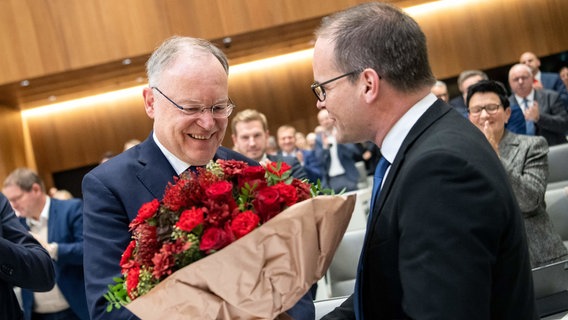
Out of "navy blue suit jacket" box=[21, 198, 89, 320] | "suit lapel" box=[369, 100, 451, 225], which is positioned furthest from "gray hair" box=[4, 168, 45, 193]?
"suit lapel" box=[369, 100, 451, 225]

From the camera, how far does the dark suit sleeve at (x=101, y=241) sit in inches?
83.1

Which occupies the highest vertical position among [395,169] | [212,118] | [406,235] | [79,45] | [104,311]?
[79,45]

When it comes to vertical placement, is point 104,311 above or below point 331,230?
below

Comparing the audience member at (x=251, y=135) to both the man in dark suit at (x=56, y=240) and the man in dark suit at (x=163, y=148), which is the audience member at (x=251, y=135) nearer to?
the man in dark suit at (x=56, y=240)

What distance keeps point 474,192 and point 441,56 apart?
1387 centimetres

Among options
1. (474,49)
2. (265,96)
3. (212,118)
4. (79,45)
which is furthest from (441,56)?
(212,118)

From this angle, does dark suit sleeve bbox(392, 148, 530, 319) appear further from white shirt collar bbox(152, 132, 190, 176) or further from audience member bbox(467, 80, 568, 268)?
audience member bbox(467, 80, 568, 268)

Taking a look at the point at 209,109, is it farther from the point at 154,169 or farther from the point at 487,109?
the point at 487,109

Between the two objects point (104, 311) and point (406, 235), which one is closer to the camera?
point (406, 235)

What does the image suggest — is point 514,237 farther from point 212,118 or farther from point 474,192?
point 212,118

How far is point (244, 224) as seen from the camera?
170 centimetres

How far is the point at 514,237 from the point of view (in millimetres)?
1745

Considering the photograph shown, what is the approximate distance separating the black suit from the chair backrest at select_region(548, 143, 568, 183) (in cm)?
375

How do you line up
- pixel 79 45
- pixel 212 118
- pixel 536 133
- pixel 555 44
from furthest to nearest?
pixel 555 44
pixel 79 45
pixel 536 133
pixel 212 118
